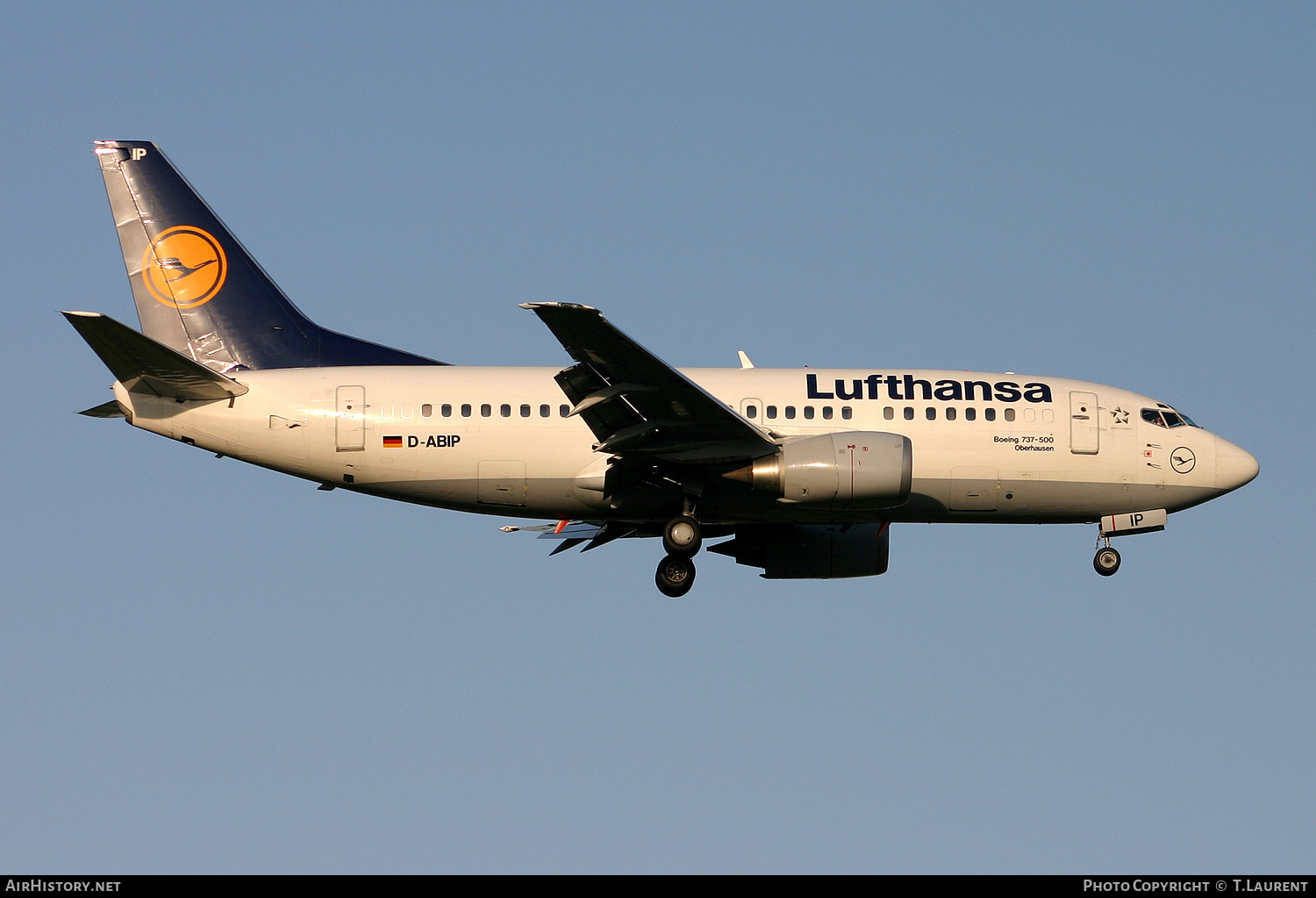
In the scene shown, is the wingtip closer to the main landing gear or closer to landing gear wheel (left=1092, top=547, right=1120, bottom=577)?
the main landing gear

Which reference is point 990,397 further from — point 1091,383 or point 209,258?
point 209,258

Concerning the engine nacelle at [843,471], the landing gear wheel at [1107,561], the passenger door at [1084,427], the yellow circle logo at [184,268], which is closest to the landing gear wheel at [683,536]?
the engine nacelle at [843,471]

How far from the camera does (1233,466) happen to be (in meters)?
30.6

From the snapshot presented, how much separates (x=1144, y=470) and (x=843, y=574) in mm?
6641

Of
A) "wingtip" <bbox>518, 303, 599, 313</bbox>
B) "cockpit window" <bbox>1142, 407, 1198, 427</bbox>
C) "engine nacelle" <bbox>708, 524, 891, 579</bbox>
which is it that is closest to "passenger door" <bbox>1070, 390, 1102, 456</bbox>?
"cockpit window" <bbox>1142, 407, 1198, 427</bbox>

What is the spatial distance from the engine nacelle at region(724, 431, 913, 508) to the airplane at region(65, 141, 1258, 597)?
0.12ft

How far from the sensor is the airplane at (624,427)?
27.1 meters

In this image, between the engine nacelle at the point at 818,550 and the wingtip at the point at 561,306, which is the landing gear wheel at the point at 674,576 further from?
the wingtip at the point at 561,306

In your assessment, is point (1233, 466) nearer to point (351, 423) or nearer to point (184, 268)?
point (351, 423)

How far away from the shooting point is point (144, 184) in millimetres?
30625

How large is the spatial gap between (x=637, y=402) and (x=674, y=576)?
435 cm
